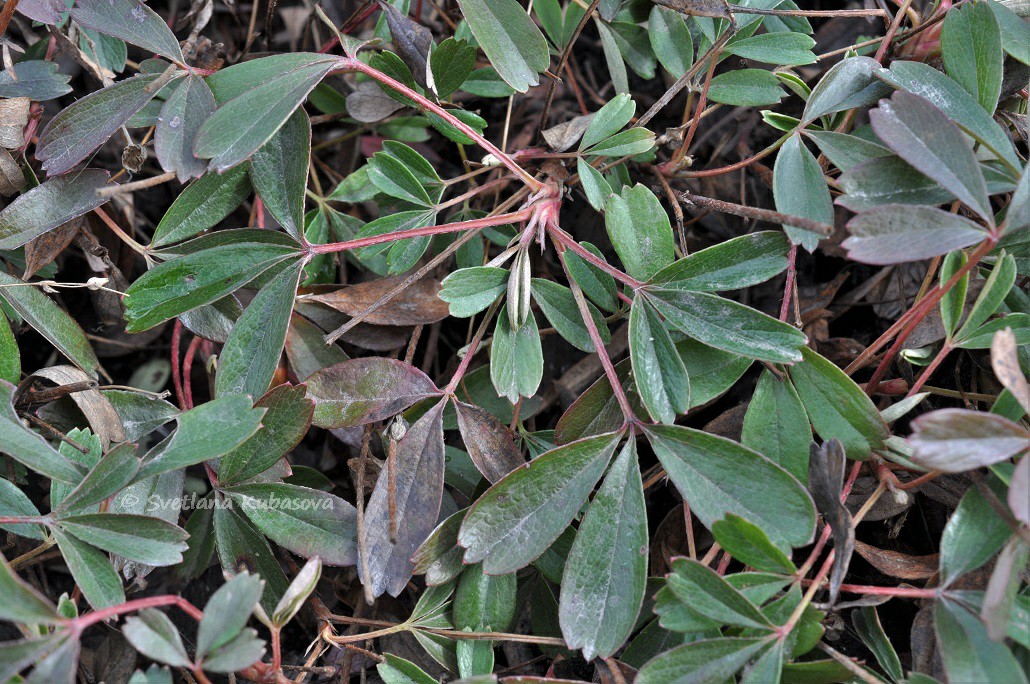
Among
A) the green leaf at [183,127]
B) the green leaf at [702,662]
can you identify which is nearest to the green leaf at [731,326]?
the green leaf at [702,662]

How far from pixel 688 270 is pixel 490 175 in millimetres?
489

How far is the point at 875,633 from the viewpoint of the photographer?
2.95 ft

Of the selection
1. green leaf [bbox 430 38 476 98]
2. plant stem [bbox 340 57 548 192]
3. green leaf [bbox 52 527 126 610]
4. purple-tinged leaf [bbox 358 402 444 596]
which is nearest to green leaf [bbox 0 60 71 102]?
plant stem [bbox 340 57 548 192]

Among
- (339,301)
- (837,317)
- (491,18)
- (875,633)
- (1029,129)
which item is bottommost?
(875,633)

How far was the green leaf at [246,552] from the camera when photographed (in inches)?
37.2

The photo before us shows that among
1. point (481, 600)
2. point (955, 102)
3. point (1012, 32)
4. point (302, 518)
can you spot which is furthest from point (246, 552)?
point (1012, 32)

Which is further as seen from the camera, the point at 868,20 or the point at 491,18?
the point at 868,20

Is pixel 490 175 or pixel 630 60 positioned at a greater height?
pixel 630 60

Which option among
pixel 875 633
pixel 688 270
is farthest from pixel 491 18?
pixel 875 633

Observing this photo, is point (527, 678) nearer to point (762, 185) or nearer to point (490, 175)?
point (490, 175)

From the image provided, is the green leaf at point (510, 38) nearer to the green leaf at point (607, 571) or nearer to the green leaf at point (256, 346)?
the green leaf at point (256, 346)

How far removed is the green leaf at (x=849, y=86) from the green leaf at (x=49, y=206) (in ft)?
3.39

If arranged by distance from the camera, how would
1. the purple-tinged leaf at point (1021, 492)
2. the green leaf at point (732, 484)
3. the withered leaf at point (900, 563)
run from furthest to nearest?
the withered leaf at point (900, 563) → the green leaf at point (732, 484) → the purple-tinged leaf at point (1021, 492)

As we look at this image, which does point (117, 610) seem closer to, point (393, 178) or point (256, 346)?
point (256, 346)
